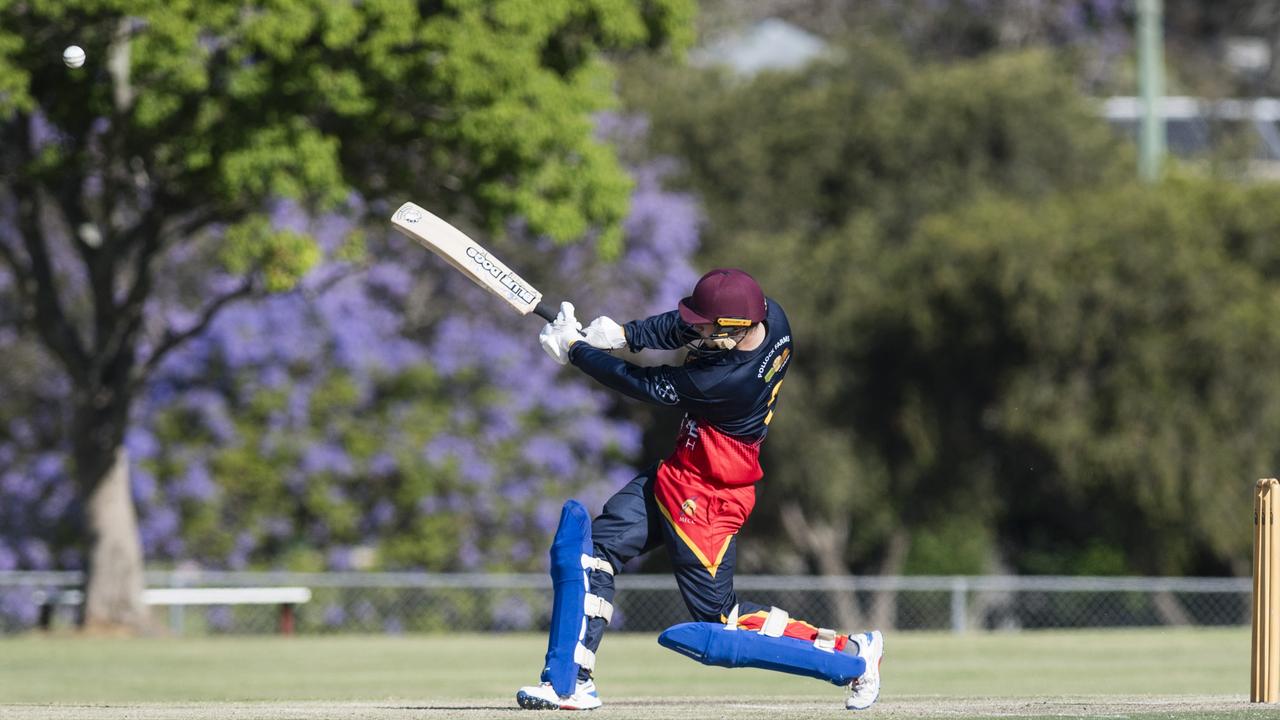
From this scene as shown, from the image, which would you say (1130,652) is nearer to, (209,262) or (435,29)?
(435,29)

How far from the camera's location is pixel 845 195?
34.6m

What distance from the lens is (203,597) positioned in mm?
22641

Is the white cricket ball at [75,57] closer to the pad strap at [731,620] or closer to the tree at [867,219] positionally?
the pad strap at [731,620]

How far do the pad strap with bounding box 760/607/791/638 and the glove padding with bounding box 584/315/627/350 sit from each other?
4.15 ft

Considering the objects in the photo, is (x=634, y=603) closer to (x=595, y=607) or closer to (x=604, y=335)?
(x=595, y=607)

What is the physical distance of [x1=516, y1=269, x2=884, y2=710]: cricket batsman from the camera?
8234 mm

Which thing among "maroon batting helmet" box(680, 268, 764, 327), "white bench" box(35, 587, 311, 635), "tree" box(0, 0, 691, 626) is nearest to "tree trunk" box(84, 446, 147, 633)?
"tree" box(0, 0, 691, 626)

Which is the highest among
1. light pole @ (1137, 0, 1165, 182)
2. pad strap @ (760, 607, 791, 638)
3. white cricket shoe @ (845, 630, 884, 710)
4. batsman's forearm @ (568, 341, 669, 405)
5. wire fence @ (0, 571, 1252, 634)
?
light pole @ (1137, 0, 1165, 182)

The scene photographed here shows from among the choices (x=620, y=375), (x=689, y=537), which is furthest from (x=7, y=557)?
(x=620, y=375)

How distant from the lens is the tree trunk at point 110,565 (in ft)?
71.2

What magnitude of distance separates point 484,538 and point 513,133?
11.0 meters

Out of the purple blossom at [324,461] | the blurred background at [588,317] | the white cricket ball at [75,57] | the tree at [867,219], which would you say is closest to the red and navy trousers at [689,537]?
the white cricket ball at [75,57]

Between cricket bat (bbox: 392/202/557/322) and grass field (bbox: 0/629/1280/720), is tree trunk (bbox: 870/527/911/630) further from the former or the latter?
cricket bat (bbox: 392/202/557/322)

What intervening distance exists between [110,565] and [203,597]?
129 centimetres
